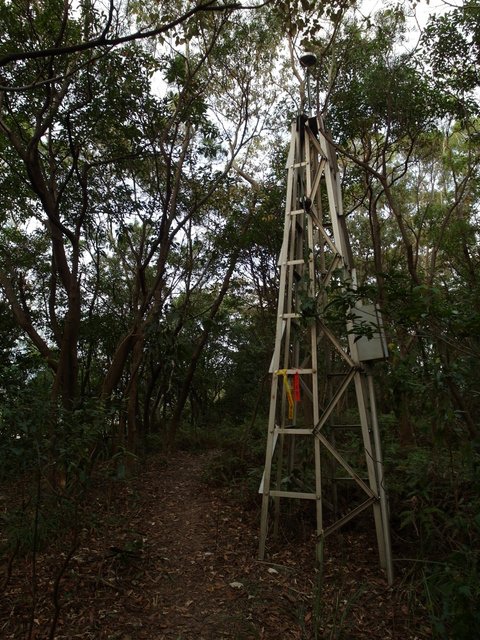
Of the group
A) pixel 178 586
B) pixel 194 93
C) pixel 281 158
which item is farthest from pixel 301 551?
pixel 281 158

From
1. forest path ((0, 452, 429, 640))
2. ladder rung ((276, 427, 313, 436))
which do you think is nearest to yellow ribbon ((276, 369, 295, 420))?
ladder rung ((276, 427, 313, 436))

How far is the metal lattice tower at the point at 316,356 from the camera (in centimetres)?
465

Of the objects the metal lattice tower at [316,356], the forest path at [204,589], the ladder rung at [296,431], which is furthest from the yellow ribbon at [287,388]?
the forest path at [204,589]

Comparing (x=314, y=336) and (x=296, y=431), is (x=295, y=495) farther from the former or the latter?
(x=314, y=336)

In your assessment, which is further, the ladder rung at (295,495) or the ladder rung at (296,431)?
the ladder rung at (296,431)

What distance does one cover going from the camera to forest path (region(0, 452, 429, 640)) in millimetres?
3611

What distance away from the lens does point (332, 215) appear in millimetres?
5371

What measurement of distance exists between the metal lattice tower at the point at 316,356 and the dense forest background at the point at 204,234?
374 mm

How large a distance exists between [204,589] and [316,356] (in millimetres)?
2514

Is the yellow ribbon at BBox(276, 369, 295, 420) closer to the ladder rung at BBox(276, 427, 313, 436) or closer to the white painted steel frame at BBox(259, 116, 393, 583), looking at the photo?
the white painted steel frame at BBox(259, 116, 393, 583)

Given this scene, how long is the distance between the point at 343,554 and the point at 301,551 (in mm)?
478

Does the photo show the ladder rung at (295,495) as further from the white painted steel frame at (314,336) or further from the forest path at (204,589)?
the forest path at (204,589)

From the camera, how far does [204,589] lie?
440 centimetres

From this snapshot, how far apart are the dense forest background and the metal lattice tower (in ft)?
1.23
